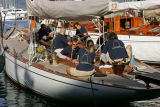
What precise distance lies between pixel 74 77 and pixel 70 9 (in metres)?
2.19

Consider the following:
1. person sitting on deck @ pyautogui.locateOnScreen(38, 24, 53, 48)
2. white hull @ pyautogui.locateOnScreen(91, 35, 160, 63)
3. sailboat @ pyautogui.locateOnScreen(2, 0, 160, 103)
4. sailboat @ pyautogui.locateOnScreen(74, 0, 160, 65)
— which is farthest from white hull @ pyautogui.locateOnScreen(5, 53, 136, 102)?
white hull @ pyautogui.locateOnScreen(91, 35, 160, 63)

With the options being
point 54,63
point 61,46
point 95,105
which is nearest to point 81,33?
point 61,46

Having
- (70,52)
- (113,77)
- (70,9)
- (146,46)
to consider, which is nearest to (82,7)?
(70,9)

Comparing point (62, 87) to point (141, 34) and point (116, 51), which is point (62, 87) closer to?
point (116, 51)

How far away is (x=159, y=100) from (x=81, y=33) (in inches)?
157

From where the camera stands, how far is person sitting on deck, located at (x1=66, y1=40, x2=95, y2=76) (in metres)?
9.56

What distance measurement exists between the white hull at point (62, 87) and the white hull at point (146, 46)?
8897 mm

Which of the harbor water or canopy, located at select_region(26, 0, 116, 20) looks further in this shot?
the harbor water

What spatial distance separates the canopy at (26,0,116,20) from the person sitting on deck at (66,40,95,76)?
1.09 m

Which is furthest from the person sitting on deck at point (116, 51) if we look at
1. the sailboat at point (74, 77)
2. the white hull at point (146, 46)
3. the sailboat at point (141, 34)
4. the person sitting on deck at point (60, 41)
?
the white hull at point (146, 46)

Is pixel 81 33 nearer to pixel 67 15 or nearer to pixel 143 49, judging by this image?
pixel 67 15

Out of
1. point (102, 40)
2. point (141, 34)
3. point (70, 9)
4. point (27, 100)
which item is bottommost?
point (27, 100)

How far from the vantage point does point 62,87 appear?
10.0 metres

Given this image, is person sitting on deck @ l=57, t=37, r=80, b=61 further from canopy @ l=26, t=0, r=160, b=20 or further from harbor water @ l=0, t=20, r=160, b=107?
harbor water @ l=0, t=20, r=160, b=107
